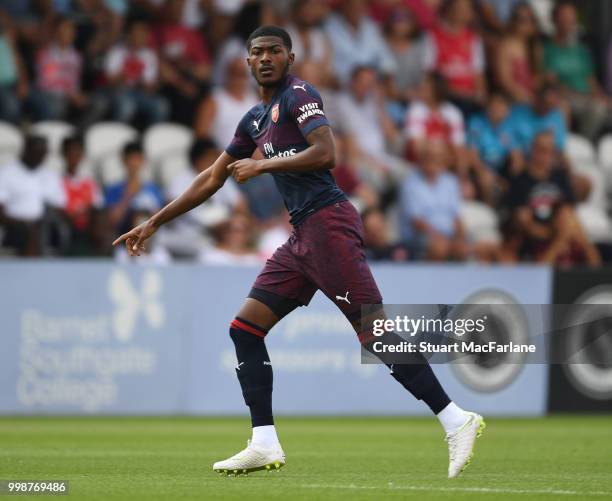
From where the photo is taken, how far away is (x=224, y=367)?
1381 centimetres

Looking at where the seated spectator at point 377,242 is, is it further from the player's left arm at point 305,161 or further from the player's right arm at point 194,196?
the player's left arm at point 305,161

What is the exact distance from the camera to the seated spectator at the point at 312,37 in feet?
56.6

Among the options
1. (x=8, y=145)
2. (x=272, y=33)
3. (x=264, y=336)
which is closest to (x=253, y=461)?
(x=264, y=336)

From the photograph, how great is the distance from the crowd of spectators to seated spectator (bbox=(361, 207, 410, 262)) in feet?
0.06

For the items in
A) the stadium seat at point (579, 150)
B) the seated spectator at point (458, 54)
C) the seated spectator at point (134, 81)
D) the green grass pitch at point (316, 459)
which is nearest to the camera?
the green grass pitch at point (316, 459)

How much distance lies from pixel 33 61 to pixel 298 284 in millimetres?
9579

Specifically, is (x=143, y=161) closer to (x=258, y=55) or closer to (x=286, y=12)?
(x=286, y=12)

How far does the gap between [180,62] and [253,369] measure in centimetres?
989

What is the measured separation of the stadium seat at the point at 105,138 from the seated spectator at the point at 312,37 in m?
2.71

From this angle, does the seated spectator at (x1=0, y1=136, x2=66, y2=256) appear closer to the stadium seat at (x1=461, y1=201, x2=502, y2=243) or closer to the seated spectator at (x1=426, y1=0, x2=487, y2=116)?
the stadium seat at (x1=461, y1=201, x2=502, y2=243)

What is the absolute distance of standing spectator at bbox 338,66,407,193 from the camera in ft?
55.4


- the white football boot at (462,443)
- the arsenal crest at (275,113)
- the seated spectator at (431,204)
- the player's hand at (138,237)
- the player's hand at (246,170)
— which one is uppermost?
the seated spectator at (431,204)

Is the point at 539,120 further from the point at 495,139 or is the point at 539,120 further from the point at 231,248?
the point at 231,248

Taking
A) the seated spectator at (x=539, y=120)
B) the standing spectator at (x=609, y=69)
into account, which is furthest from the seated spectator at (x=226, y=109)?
the standing spectator at (x=609, y=69)
